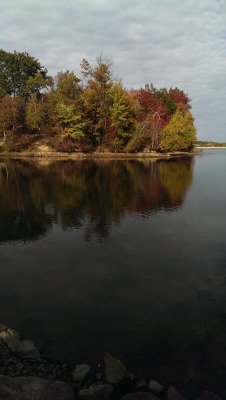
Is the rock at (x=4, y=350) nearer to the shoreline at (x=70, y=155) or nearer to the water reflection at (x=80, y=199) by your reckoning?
the water reflection at (x=80, y=199)

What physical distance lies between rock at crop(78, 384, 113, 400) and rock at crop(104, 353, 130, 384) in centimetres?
47

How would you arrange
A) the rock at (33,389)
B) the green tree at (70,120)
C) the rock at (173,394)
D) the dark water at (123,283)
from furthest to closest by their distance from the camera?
the green tree at (70,120)
the dark water at (123,283)
the rock at (173,394)
the rock at (33,389)

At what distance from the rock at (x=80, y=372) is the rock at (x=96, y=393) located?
23.1 inches

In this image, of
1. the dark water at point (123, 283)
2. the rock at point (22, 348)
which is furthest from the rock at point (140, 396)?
the rock at point (22, 348)

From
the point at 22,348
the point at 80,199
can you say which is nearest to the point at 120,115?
the point at 80,199

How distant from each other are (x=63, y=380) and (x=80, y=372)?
0.49 m

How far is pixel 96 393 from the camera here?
25.3 ft

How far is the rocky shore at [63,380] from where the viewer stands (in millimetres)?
7426

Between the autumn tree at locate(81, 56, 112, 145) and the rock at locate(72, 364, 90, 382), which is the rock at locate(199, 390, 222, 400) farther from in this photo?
the autumn tree at locate(81, 56, 112, 145)

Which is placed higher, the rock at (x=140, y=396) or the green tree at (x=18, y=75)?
the green tree at (x=18, y=75)

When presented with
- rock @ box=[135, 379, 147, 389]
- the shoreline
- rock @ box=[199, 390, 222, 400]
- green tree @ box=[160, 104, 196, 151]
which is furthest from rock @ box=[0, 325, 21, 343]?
green tree @ box=[160, 104, 196, 151]

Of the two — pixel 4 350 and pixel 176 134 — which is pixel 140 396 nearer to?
pixel 4 350

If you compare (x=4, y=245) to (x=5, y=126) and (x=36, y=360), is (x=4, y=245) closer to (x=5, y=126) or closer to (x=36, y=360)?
(x=36, y=360)

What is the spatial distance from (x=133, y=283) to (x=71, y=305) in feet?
10.5
